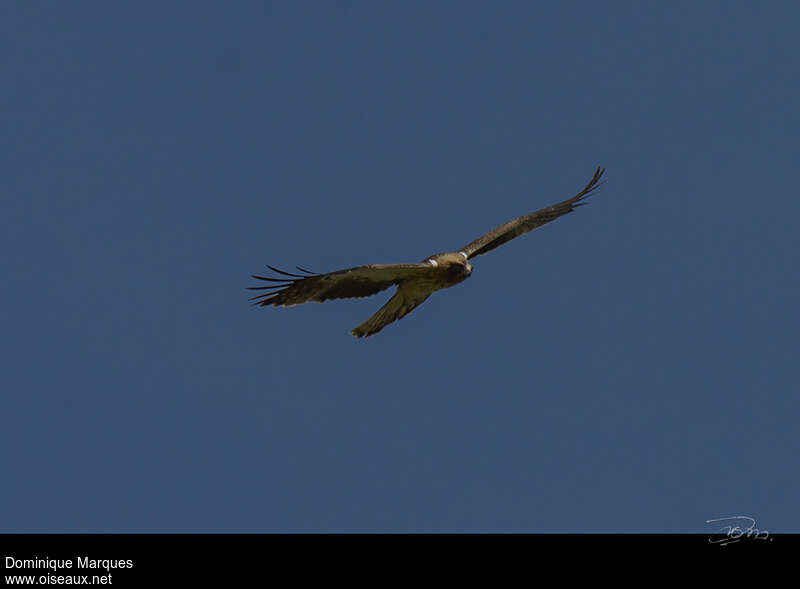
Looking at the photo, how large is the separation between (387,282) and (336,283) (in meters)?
0.92

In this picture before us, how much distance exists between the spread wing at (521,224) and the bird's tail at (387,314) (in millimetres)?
1352

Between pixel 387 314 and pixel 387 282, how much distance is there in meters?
0.82

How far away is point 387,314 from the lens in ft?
59.6

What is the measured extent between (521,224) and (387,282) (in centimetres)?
362

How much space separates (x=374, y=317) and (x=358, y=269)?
1598 mm

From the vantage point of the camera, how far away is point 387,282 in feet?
57.3

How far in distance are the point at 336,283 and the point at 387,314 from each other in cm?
155

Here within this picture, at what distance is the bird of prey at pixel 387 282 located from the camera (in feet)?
54.5

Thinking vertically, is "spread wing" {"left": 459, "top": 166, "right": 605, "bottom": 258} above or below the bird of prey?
Answer: above

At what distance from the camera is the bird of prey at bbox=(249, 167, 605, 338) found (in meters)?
16.6

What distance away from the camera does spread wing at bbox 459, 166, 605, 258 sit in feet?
63.3
